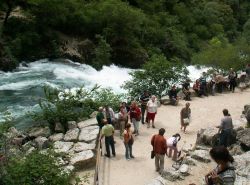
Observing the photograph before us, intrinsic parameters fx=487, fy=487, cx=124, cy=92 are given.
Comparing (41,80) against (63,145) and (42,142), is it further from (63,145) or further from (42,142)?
(63,145)

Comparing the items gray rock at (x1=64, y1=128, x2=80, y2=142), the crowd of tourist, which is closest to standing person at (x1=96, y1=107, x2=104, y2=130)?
the crowd of tourist

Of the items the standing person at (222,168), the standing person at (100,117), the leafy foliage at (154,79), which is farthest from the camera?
the leafy foliage at (154,79)

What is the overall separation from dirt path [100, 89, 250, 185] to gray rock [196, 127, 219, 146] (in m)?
1.13

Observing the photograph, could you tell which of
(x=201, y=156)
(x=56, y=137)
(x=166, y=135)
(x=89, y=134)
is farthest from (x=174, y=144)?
(x=56, y=137)

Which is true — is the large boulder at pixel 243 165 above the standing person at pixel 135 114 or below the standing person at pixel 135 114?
below

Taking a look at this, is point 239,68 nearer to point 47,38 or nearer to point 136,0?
point 47,38

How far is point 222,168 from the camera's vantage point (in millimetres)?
7578

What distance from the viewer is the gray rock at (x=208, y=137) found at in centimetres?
1684

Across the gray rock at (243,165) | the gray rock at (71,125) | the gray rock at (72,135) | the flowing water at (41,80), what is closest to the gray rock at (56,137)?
the gray rock at (72,135)

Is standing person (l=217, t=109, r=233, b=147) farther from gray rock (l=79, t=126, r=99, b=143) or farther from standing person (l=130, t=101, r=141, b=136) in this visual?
gray rock (l=79, t=126, r=99, b=143)

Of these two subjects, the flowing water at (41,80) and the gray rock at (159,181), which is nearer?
the gray rock at (159,181)

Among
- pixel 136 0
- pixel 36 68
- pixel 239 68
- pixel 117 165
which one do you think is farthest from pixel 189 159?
pixel 136 0

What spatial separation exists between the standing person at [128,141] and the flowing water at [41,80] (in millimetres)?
8483

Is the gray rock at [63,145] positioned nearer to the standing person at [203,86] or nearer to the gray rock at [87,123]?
the gray rock at [87,123]
